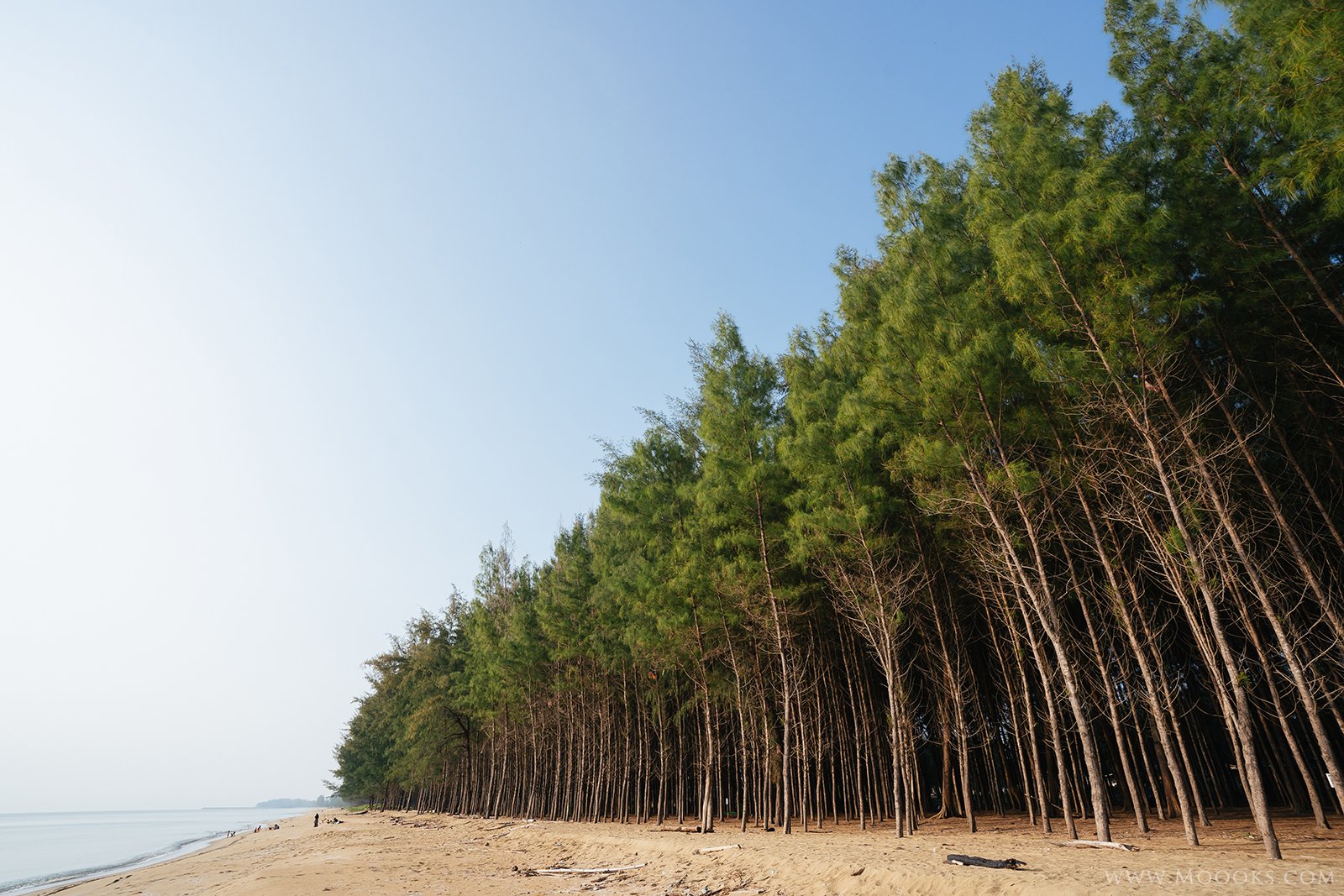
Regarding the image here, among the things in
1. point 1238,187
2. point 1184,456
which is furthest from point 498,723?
point 1238,187

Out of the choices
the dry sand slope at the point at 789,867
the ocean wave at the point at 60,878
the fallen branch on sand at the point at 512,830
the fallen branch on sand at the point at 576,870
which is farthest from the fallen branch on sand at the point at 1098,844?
the ocean wave at the point at 60,878

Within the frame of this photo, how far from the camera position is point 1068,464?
1171 cm

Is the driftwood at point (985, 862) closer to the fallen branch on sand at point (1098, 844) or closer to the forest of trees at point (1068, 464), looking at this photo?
the fallen branch on sand at point (1098, 844)

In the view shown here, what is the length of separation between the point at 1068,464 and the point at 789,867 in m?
8.70

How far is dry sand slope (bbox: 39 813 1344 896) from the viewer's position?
7.14 m

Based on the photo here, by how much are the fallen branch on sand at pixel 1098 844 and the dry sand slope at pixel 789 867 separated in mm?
192

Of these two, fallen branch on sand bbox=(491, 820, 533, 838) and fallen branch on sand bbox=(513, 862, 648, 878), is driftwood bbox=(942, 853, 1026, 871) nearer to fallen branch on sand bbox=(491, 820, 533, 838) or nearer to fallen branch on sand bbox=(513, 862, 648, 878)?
fallen branch on sand bbox=(513, 862, 648, 878)

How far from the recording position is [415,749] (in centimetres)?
4028

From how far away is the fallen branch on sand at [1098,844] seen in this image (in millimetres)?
9516

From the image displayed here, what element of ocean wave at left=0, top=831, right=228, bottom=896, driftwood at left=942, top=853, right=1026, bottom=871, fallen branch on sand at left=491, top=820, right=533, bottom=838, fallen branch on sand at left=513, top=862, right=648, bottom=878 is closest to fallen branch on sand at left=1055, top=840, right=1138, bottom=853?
driftwood at left=942, top=853, right=1026, bottom=871

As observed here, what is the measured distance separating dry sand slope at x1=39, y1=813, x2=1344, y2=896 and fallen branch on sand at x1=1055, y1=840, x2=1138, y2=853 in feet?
0.63

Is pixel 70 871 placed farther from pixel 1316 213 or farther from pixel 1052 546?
pixel 1316 213

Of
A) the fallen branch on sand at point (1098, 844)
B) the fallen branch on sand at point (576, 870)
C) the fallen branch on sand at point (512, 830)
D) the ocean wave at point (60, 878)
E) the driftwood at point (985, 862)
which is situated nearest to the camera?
the driftwood at point (985, 862)

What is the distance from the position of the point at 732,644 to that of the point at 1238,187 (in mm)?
15204
